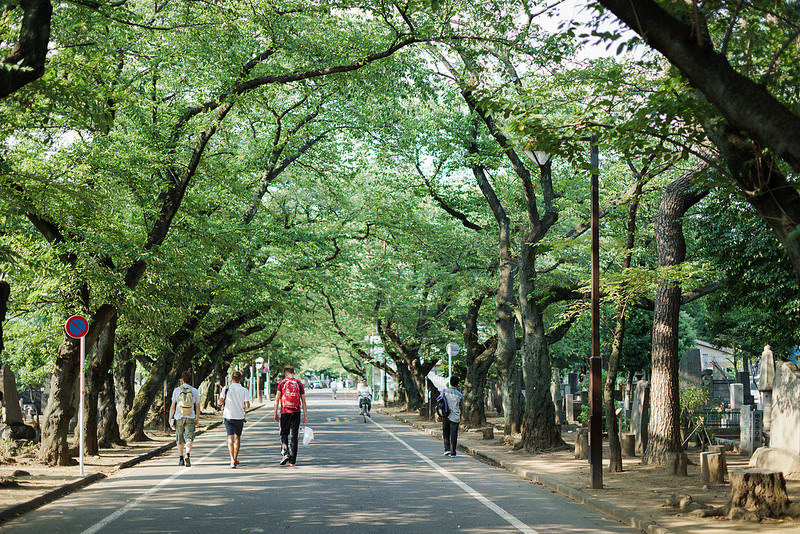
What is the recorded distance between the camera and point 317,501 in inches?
455

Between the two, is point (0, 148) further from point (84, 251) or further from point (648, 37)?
point (648, 37)

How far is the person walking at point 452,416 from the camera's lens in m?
19.6

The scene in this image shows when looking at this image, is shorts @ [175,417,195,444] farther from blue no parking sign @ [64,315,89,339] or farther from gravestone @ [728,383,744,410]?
gravestone @ [728,383,744,410]

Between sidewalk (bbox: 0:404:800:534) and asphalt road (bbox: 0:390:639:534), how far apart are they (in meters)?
0.30

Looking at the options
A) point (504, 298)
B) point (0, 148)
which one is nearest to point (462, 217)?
point (504, 298)

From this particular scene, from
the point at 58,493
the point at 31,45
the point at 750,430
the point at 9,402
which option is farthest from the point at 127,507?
the point at 750,430

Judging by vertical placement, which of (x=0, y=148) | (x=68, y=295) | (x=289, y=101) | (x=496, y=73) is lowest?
(x=68, y=295)

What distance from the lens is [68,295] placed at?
1727 centimetres

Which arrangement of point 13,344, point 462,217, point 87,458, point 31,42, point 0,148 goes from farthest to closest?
point 462,217, point 13,344, point 87,458, point 0,148, point 31,42

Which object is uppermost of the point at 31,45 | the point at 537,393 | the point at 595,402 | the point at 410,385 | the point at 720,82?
the point at 31,45

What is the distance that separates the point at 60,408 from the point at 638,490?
11.6m

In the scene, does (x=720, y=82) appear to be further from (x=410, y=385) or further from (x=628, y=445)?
(x=410, y=385)

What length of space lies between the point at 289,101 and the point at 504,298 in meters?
9.58

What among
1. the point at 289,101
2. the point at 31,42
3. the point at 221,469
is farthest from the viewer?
the point at 289,101
